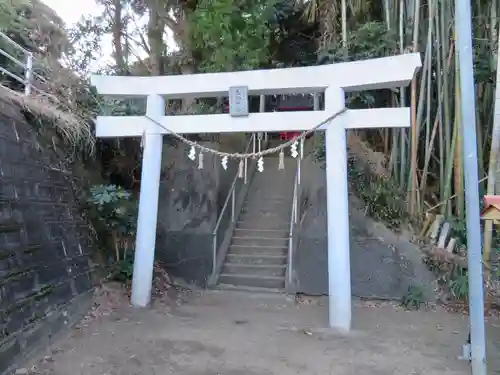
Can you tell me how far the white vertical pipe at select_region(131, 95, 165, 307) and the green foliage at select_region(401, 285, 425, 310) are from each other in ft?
10.6

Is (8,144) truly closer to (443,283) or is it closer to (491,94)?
(443,283)

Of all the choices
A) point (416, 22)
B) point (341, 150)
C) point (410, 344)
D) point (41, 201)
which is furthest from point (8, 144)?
point (416, 22)

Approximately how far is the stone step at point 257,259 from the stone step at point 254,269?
100 mm

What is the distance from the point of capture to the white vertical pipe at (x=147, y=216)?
5.17 meters

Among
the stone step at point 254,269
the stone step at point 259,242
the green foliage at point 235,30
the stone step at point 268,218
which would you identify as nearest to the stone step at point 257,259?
the stone step at point 254,269

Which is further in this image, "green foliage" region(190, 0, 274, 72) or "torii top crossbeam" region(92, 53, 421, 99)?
"green foliage" region(190, 0, 274, 72)

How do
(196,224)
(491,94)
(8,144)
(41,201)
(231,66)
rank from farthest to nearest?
1. (231,66)
2. (196,224)
3. (491,94)
4. (41,201)
5. (8,144)

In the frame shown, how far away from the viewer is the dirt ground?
350cm

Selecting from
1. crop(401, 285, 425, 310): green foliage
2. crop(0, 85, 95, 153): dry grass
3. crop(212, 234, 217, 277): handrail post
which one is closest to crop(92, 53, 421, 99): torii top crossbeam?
crop(0, 85, 95, 153): dry grass

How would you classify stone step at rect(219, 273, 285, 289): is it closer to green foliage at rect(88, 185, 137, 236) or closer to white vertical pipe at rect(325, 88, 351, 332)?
green foliage at rect(88, 185, 137, 236)

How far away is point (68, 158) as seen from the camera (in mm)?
5484

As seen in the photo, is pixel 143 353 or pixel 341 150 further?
pixel 341 150

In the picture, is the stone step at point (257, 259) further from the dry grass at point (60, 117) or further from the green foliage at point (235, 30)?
the green foliage at point (235, 30)

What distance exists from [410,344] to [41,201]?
3.79 meters
